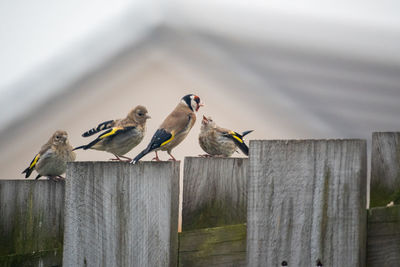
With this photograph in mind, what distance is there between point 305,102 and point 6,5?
7.50 ft

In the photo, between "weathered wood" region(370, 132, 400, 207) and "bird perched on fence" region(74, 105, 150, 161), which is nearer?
"weathered wood" region(370, 132, 400, 207)

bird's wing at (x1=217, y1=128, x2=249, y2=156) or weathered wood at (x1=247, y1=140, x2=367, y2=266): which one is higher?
bird's wing at (x1=217, y1=128, x2=249, y2=156)

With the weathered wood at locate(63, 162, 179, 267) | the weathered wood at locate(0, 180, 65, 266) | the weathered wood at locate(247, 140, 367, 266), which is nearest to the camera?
the weathered wood at locate(247, 140, 367, 266)

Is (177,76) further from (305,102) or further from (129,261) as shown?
(129,261)

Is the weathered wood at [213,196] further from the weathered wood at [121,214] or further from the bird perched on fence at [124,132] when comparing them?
the bird perched on fence at [124,132]

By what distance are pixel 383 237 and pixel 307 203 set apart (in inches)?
11.1

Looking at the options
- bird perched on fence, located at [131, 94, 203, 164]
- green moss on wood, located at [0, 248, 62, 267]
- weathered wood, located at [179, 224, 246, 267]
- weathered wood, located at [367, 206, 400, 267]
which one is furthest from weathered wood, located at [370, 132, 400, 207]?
bird perched on fence, located at [131, 94, 203, 164]

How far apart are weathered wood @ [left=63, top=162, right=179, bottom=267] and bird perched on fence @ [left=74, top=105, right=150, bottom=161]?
2.46 metres

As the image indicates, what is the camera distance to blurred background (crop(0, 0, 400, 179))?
429cm

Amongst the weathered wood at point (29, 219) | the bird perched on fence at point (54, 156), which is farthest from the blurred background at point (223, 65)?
the weathered wood at point (29, 219)

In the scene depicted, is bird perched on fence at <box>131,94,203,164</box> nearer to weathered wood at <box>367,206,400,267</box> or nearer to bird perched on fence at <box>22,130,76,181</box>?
bird perched on fence at <box>22,130,76,181</box>

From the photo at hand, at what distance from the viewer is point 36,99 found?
13.8 ft

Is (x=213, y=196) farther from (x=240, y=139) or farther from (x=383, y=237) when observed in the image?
(x=240, y=139)

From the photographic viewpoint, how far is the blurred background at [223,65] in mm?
4285
